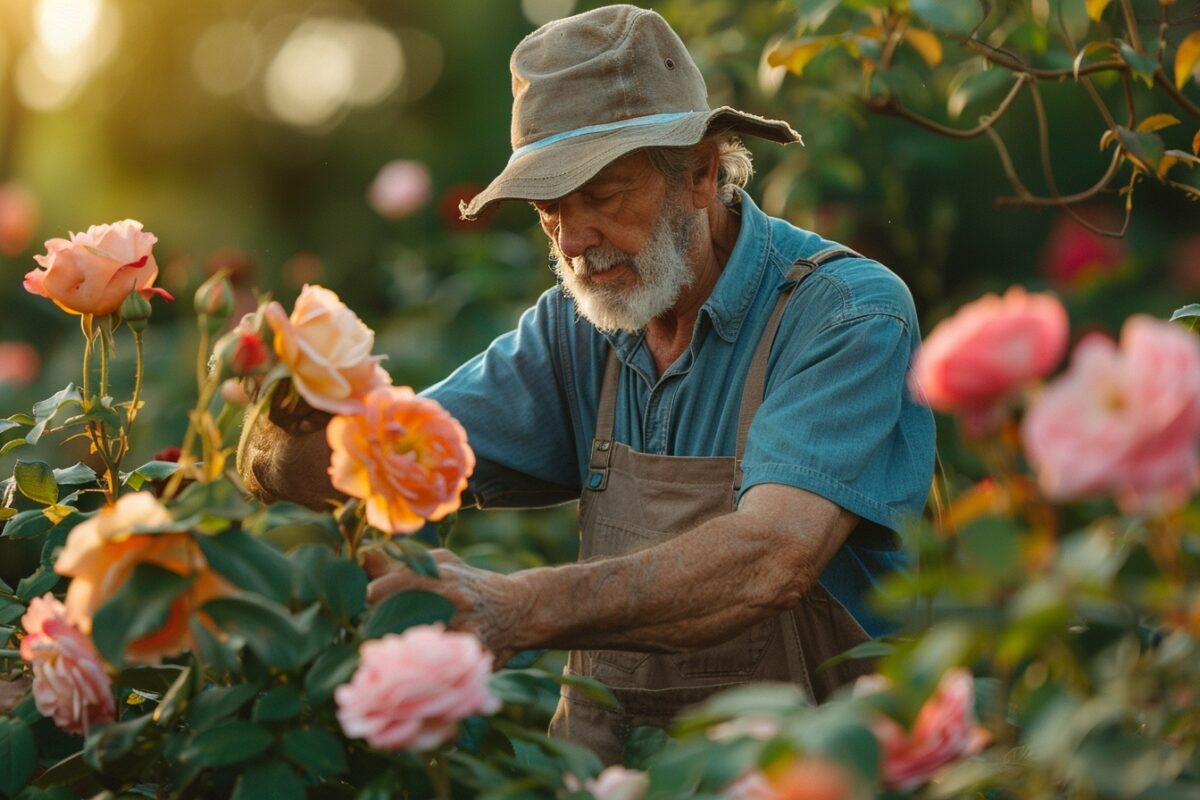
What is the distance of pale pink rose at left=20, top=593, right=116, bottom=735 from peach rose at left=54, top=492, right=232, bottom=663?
6cm

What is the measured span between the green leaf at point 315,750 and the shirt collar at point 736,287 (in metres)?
1.03

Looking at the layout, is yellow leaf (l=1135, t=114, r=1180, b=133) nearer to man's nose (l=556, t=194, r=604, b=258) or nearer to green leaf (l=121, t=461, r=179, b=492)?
man's nose (l=556, t=194, r=604, b=258)

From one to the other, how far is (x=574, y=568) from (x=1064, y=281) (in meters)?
2.76

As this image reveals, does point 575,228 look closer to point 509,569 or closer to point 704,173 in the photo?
point 704,173

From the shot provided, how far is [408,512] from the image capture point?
1.20 metres

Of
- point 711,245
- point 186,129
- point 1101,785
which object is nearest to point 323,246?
point 186,129

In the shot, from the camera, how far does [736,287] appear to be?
6.68 feet

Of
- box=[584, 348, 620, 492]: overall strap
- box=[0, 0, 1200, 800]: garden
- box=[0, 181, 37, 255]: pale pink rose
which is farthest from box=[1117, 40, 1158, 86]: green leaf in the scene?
box=[0, 181, 37, 255]: pale pink rose

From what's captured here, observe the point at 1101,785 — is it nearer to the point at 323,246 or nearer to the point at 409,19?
the point at 323,246

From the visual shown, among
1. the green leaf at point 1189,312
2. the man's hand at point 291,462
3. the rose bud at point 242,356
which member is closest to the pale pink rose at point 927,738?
the rose bud at point 242,356

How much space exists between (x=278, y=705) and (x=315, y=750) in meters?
0.04

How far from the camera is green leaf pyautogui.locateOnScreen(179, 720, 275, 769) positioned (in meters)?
1.10

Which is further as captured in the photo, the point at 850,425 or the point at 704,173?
the point at 704,173

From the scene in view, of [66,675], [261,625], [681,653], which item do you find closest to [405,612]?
[261,625]
